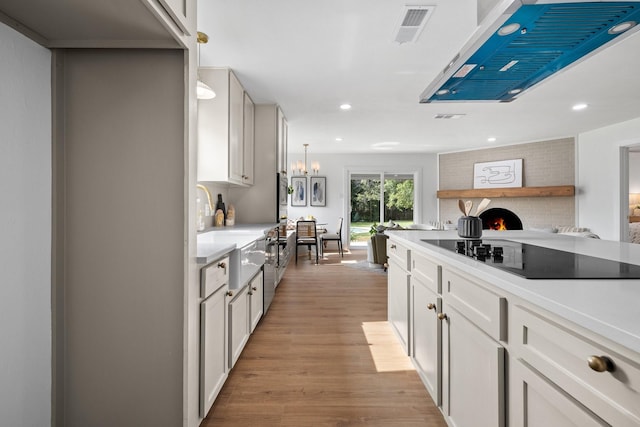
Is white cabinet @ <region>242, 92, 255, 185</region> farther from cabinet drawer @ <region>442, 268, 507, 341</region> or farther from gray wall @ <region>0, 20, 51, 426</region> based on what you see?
cabinet drawer @ <region>442, 268, 507, 341</region>

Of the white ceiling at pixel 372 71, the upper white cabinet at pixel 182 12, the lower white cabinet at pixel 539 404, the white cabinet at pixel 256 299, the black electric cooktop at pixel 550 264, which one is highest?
the white ceiling at pixel 372 71

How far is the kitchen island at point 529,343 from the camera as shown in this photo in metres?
0.65

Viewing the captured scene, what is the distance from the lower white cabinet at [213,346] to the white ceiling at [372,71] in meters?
1.81

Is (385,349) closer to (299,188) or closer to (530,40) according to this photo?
(530,40)

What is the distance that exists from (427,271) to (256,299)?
1.54 metres

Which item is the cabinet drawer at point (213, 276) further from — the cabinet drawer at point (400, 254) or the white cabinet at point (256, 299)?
the cabinet drawer at point (400, 254)

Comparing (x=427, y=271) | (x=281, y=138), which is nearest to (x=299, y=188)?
(x=281, y=138)

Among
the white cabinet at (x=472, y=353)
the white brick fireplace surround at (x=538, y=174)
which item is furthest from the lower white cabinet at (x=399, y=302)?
the white brick fireplace surround at (x=538, y=174)

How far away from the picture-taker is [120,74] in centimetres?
143

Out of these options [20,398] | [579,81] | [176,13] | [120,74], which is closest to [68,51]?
[120,74]

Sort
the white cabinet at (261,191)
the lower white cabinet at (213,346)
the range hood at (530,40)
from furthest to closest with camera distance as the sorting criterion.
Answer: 1. the white cabinet at (261,191)
2. the lower white cabinet at (213,346)
3. the range hood at (530,40)

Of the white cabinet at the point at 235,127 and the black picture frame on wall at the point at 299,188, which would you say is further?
the black picture frame on wall at the point at 299,188

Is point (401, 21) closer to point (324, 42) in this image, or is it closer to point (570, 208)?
point (324, 42)

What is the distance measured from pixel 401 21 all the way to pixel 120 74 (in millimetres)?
1780
